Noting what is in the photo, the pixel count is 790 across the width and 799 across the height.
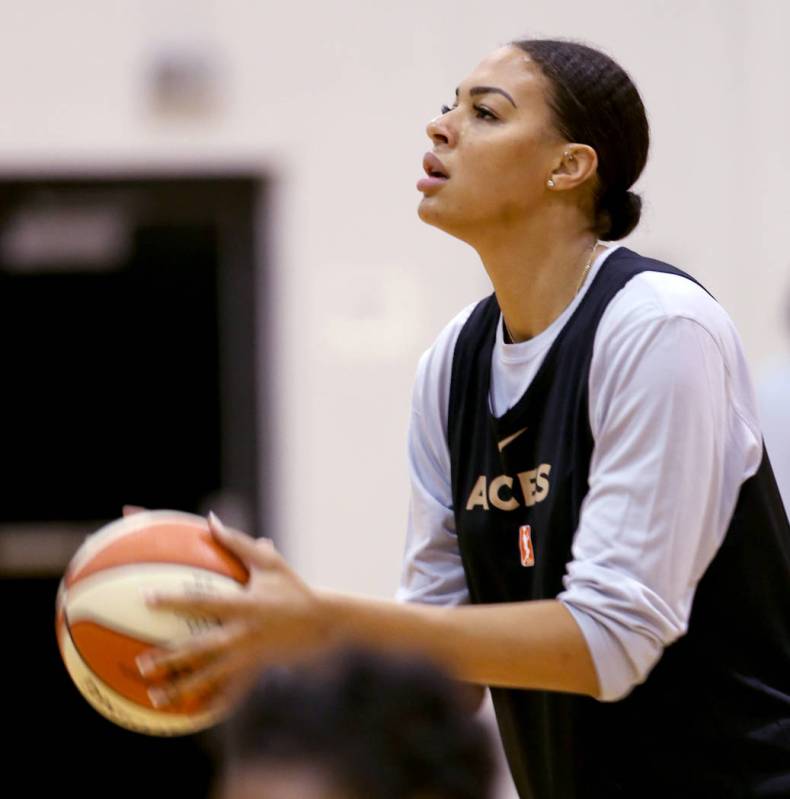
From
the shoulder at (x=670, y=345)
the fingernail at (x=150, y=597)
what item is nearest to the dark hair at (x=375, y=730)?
the fingernail at (x=150, y=597)

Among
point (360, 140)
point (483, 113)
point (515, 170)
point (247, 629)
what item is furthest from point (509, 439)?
point (360, 140)

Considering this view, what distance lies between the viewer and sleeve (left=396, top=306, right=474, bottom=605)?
2477mm

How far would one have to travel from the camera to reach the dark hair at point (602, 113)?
235 cm

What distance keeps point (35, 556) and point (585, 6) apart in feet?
9.02

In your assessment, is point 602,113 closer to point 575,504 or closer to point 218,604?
point 575,504

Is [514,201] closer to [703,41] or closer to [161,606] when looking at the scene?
[161,606]

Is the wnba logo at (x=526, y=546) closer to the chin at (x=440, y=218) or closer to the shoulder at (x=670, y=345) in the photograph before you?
the shoulder at (x=670, y=345)

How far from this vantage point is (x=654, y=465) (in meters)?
2.02

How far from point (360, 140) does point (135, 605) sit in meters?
3.56

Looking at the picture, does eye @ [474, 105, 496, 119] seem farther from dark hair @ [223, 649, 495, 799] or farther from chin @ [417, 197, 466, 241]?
dark hair @ [223, 649, 495, 799]

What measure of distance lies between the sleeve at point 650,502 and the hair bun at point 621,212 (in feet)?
1.28

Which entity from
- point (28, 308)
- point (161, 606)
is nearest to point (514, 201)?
point (161, 606)

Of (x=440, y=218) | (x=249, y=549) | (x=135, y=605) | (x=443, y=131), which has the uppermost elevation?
(x=443, y=131)

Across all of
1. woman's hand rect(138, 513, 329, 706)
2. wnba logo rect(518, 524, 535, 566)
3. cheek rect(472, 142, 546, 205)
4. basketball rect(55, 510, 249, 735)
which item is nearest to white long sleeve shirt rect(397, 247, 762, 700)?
wnba logo rect(518, 524, 535, 566)
